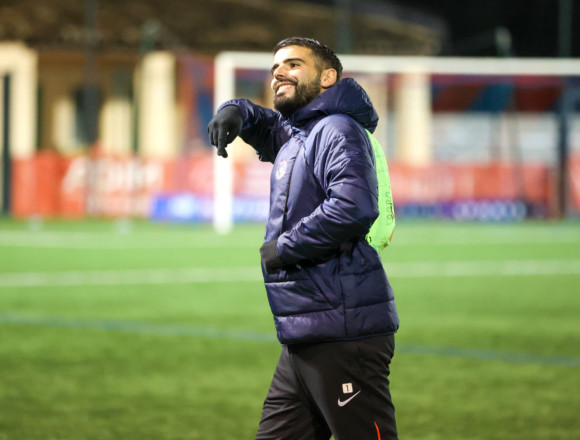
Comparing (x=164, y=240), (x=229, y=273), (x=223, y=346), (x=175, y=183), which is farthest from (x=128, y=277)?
(x=175, y=183)

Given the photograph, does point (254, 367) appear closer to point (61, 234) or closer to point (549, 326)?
point (549, 326)

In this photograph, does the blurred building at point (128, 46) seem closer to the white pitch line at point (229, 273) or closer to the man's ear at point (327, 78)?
the white pitch line at point (229, 273)


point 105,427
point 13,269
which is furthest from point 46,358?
point 13,269

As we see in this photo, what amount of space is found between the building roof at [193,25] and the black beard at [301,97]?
32.0 metres

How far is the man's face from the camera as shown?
3723mm

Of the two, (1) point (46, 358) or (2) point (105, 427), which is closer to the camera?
(2) point (105, 427)

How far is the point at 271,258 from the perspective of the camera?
360 cm

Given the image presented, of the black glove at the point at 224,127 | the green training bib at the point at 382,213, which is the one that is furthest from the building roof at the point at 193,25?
the green training bib at the point at 382,213

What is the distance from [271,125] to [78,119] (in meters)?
36.4

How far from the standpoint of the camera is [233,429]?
19.3ft

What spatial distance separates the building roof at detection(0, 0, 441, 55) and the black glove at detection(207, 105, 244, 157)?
104ft

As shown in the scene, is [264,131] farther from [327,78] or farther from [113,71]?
[113,71]

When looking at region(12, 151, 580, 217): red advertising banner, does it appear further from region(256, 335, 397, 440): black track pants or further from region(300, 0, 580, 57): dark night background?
region(256, 335, 397, 440): black track pants

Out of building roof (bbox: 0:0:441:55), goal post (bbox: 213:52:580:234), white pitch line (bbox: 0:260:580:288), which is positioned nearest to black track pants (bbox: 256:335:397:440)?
white pitch line (bbox: 0:260:580:288)
